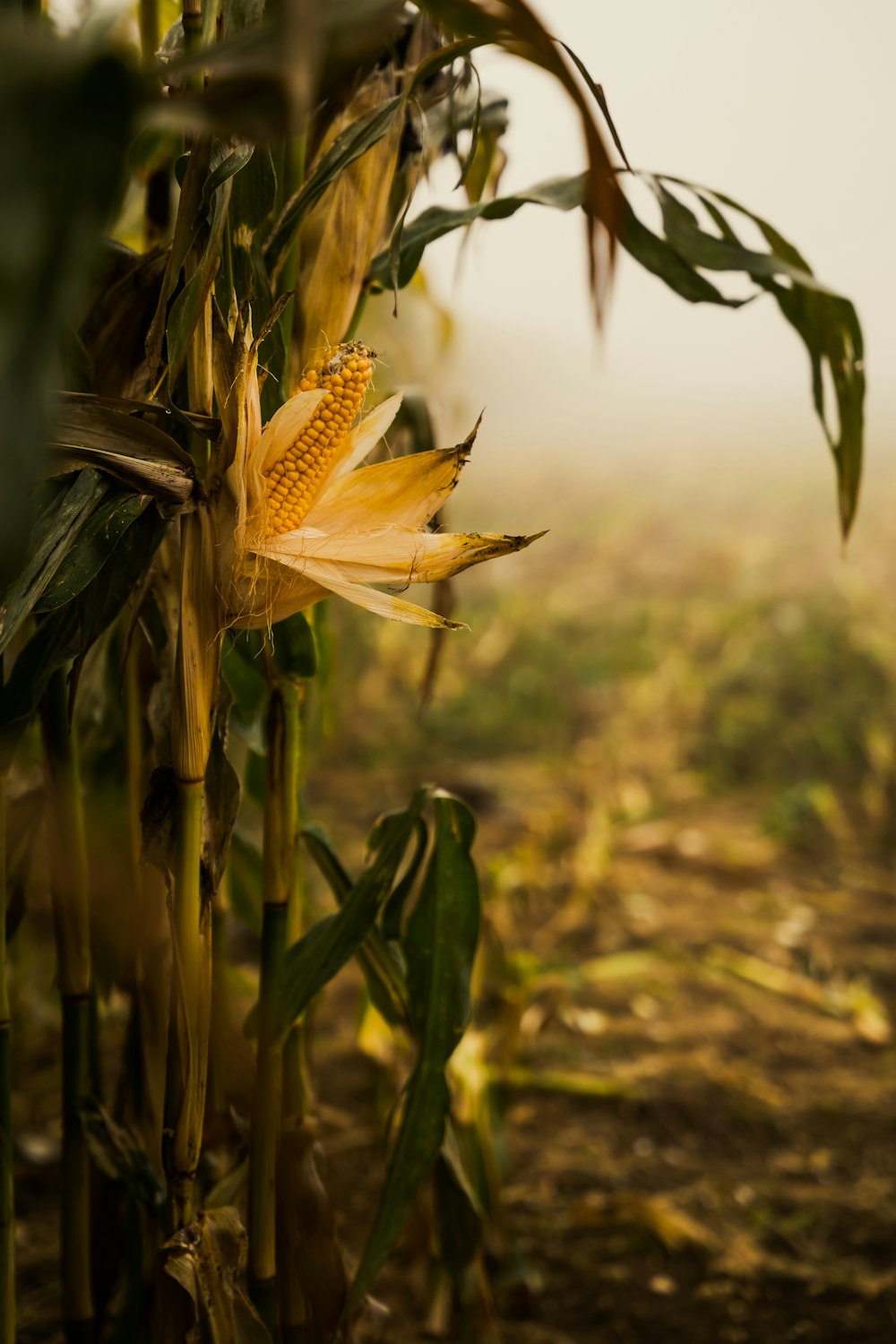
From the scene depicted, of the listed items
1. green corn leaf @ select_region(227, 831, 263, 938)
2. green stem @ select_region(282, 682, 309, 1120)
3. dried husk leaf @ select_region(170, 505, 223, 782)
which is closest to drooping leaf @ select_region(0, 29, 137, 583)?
dried husk leaf @ select_region(170, 505, 223, 782)

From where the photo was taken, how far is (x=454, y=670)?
117 inches

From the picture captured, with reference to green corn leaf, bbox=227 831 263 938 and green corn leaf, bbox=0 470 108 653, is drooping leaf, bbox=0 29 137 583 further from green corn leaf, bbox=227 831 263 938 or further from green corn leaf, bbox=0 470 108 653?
green corn leaf, bbox=227 831 263 938

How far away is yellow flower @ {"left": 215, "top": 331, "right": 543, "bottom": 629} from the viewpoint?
46 cm

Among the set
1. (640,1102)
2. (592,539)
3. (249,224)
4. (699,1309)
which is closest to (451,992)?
(249,224)

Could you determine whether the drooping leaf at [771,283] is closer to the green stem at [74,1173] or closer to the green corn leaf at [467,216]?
the green corn leaf at [467,216]

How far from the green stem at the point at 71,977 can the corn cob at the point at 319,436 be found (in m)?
0.19

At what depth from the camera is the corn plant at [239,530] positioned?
0.98 ft

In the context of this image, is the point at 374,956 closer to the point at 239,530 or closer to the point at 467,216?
the point at 239,530

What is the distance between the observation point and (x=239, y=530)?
46cm

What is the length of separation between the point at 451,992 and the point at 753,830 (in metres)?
1.72

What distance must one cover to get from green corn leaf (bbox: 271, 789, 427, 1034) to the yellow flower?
0.20 meters

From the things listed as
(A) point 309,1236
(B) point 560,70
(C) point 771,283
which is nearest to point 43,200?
(B) point 560,70

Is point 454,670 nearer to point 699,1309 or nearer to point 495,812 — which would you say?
point 495,812

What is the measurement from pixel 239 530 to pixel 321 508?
2.0 inches
